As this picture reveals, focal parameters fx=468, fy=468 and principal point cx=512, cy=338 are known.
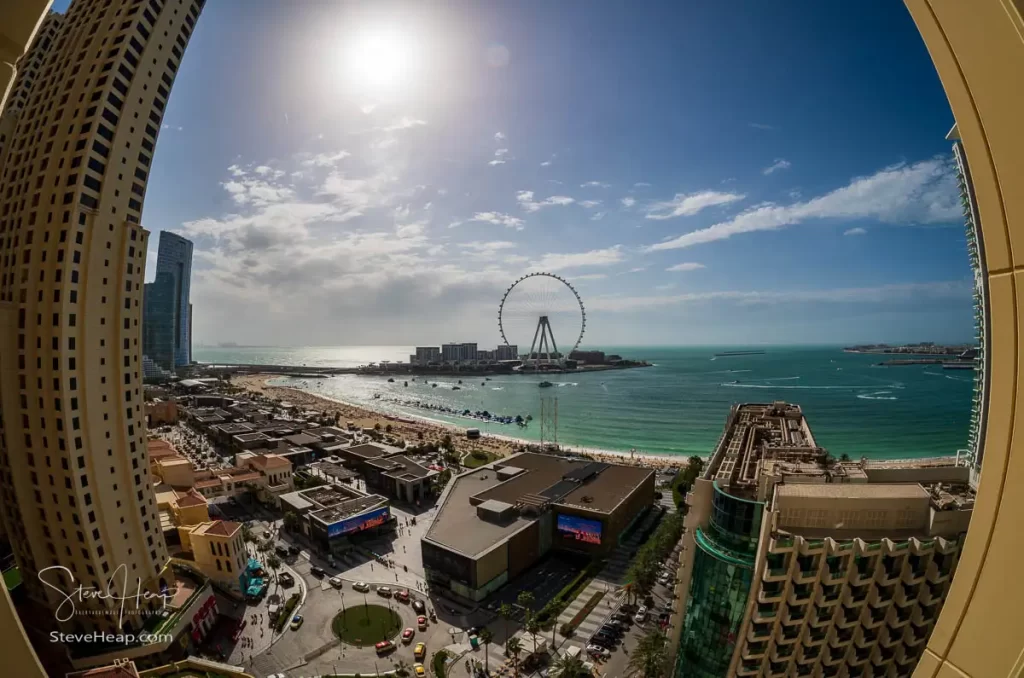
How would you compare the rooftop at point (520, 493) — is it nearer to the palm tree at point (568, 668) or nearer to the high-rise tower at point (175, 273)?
the palm tree at point (568, 668)

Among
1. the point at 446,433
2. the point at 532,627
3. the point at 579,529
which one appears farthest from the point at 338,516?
the point at 446,433

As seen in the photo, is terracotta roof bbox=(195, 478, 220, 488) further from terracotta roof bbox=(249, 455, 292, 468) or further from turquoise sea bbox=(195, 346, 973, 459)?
turquoise sea bbox=(195, 346, 973, 459)

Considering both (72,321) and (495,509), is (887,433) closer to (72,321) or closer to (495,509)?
(495,509)

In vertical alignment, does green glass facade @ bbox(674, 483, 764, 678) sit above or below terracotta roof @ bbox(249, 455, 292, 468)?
above

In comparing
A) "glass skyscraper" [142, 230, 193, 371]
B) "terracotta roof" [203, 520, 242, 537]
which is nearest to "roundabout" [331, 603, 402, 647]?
"terracotta roof" [203, 520, 242, 537]

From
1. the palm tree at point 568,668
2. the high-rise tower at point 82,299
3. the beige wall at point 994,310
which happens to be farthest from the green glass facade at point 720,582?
the high-rise tower at point 82,299

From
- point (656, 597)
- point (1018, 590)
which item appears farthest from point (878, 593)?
point (1018, 590)
